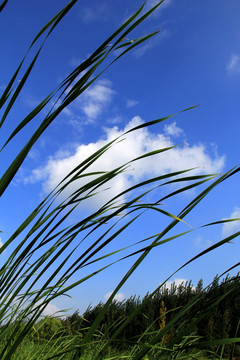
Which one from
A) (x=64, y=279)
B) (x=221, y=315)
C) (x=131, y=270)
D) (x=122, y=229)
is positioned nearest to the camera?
(x=131, y=270)

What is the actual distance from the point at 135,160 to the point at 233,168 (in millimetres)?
319

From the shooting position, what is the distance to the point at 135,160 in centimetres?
108

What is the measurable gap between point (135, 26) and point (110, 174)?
1.54 feet

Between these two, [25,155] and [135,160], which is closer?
[25,155]

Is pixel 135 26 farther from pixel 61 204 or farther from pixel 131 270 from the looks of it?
pixel 131 270

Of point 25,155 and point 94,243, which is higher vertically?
point 25,155

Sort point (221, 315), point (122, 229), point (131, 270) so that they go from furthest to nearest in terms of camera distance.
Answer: point (221, 315)
point (122, 229)
point (131, 270)

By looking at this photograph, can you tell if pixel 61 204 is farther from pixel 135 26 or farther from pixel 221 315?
pixel 221 315

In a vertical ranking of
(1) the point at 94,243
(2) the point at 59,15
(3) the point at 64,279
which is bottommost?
(3) the point at 64,279

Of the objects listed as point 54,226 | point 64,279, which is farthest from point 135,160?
point 64,279

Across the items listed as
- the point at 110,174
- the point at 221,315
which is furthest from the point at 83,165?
the point at 221,315

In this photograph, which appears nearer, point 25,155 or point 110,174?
point 25,155

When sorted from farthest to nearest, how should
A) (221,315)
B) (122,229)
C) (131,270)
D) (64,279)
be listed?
(221,315)
(64,279)
(122,229)
(131,270)

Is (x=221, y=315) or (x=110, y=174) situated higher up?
(x=221, y=315)
